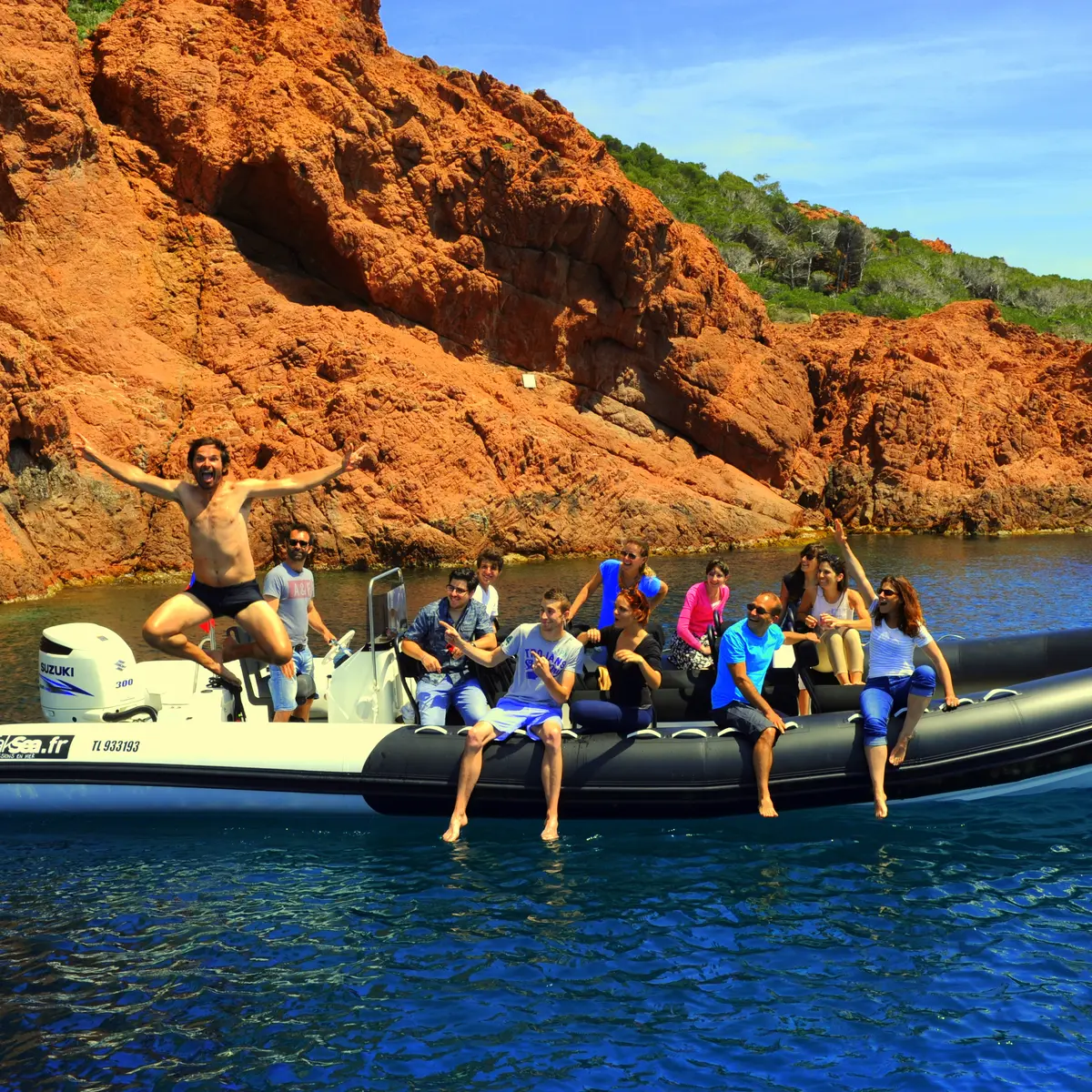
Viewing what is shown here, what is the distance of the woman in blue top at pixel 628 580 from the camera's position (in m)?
7.85

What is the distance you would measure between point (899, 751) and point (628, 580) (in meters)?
2.24

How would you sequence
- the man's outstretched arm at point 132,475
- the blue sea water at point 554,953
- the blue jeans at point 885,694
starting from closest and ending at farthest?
the blue sea water at point 554,953 → the man's outstretched arm at point 132,475 → the blue jeans at point 885,694

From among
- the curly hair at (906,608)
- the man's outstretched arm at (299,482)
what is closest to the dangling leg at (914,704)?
the curly hair at (906,608)

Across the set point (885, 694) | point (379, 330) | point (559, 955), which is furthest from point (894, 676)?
point (379, 330)

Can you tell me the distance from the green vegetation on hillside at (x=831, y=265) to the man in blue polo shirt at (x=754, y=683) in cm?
3825

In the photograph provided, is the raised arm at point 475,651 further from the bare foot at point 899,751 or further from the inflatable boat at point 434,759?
the bare foot at point 899,751

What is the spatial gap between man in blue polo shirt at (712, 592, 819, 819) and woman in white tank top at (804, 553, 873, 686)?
1094 millimetres

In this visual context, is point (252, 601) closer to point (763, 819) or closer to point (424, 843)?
point (424, 843)

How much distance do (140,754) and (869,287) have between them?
49.4 meters

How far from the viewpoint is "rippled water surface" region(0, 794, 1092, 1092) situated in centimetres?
462

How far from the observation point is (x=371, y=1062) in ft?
15.3

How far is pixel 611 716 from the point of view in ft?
24.1

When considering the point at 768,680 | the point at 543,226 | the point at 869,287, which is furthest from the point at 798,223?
the point at 768,680

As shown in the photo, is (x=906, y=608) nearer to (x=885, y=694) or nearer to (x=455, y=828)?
(x=885, y=694)
